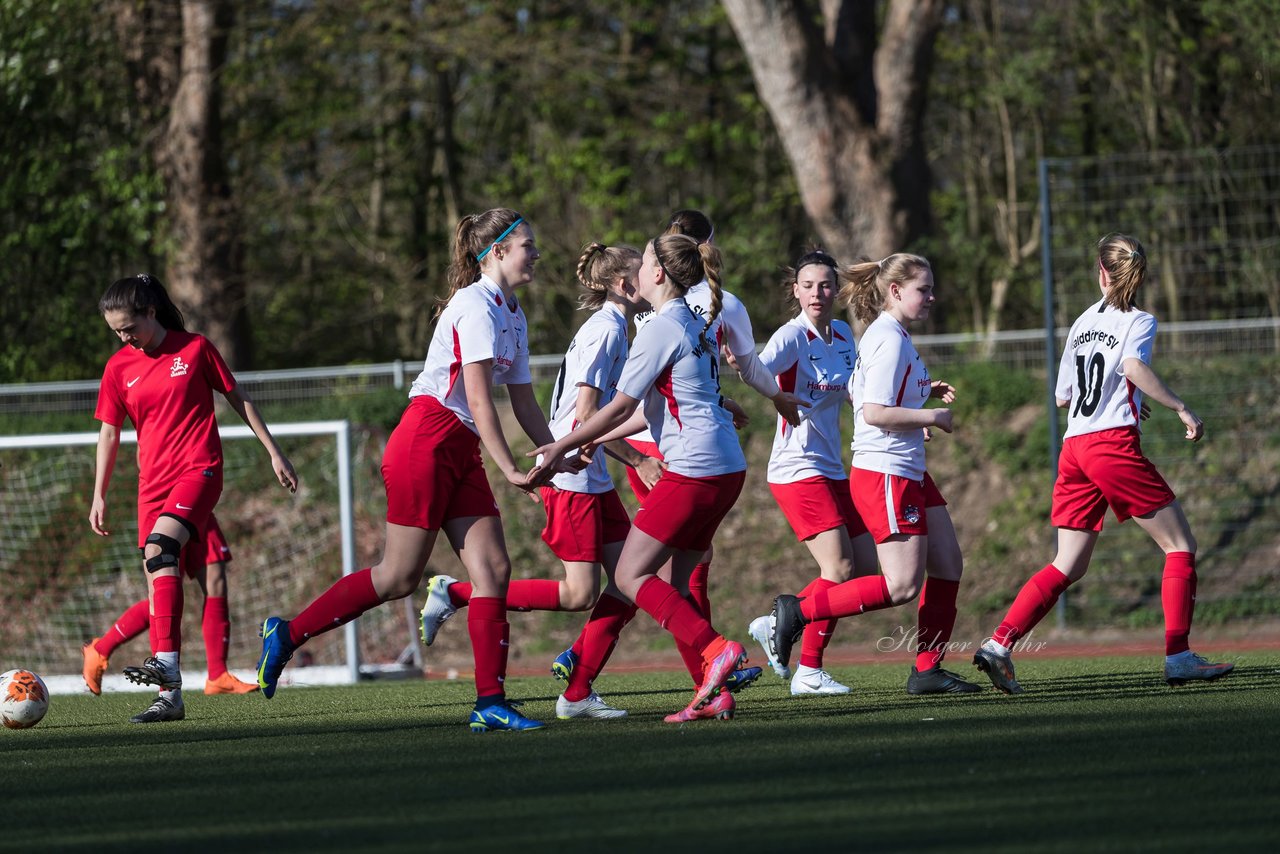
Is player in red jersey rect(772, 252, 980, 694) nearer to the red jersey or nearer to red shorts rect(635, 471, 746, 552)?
red shorts rect(635, 471, 746, 552)

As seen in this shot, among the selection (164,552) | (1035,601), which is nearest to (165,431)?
(164,552)

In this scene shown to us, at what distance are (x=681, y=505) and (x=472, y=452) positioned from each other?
→ 842 millimetres

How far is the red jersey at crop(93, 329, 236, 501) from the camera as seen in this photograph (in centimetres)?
764

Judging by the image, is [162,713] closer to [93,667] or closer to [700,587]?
[93,667]

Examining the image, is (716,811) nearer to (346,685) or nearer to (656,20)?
(346,685)

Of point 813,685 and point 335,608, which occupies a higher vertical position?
point 335,608

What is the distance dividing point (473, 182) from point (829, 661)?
15.7 metres

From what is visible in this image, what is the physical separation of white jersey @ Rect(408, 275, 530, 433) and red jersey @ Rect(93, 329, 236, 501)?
1791 millimetres

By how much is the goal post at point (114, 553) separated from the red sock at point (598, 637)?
6.49 m

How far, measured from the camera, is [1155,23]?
61.9ft

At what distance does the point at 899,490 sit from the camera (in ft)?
23.1

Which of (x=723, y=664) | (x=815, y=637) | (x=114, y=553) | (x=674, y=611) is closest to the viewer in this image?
(x=723, y=664)

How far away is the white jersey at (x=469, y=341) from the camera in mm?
6023

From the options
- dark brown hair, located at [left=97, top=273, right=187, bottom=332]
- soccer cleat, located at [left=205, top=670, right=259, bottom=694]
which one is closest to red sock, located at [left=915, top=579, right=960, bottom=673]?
dark brown hair, located at [left=97, top=273, right=187, bottom=332]
